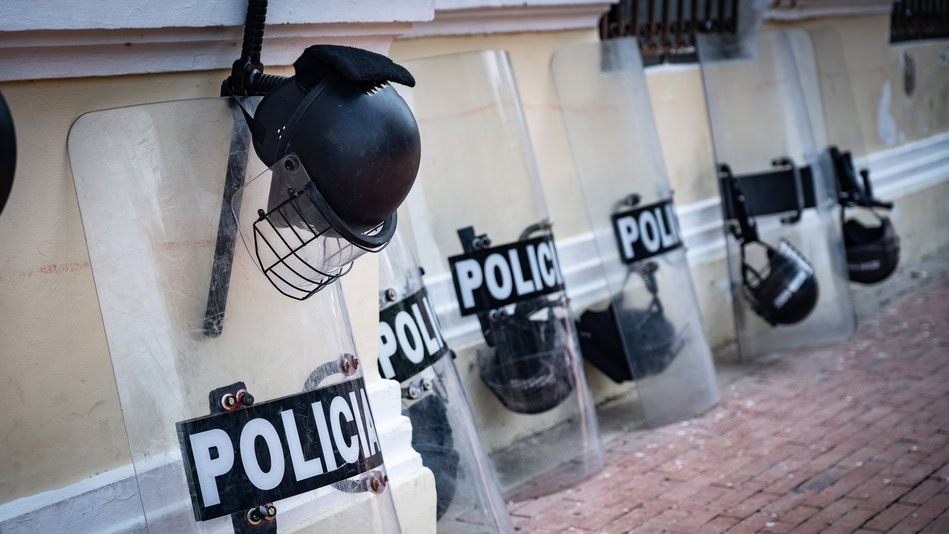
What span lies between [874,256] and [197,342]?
496 centimetres

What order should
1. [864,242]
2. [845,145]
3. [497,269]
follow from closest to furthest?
[497,269], [864,242], [845,145]

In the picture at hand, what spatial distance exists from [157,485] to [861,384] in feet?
12.7

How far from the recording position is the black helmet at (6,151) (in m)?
1.84

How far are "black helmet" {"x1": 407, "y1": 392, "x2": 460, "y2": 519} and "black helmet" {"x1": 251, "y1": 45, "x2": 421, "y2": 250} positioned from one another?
108cm

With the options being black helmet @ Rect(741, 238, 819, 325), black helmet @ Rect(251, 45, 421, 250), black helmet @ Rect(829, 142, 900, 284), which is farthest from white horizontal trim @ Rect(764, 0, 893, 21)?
black helmet @ Rect(251, 45, 421, 250)

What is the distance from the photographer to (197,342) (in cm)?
241

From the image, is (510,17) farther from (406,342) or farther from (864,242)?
(864,242)

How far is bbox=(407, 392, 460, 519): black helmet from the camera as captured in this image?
3.33 m

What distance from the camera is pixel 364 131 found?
230 cm

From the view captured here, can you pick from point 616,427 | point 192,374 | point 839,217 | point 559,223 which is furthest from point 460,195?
point 839,217

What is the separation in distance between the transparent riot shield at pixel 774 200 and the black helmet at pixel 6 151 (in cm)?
432

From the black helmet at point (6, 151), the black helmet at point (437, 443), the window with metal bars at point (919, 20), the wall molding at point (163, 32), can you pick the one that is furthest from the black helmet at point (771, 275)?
the black helmet at point (6, 151)

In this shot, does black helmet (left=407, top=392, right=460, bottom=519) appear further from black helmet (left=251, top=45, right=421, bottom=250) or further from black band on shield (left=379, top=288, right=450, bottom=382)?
black helmet (left=251, top=45, right=421, bottom=250)

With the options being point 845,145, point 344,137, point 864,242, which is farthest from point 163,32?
point 845,145
